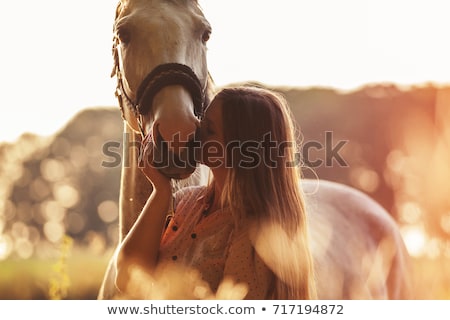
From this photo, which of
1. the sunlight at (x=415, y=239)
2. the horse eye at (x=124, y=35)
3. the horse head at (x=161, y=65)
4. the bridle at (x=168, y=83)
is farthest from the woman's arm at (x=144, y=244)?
the sunlight at (x=415, y=239)

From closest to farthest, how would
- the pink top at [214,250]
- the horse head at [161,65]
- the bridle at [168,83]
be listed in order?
1. the pink top at [214,250]
2. the horse head at [161,65]
3. the bridle at [168,83]

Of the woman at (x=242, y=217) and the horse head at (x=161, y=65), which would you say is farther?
the horse head at (x=161, y=65)

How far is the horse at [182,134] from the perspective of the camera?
199 centimetres

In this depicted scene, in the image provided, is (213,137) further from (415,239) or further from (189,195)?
(415,239)

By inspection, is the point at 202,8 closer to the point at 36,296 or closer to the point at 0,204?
the point at 36,296

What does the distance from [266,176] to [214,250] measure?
22cm

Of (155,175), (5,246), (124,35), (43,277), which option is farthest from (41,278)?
(155,175)

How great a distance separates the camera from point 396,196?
277 inches

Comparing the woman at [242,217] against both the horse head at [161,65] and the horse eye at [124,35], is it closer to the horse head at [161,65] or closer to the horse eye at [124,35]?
the horse head at [161,65]

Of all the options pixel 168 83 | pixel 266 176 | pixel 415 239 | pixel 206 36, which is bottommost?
pixel 415 239

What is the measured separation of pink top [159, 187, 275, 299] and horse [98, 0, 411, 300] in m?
0.15

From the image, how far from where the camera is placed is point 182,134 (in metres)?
1.84

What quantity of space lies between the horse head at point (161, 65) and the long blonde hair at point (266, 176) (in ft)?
0.92
